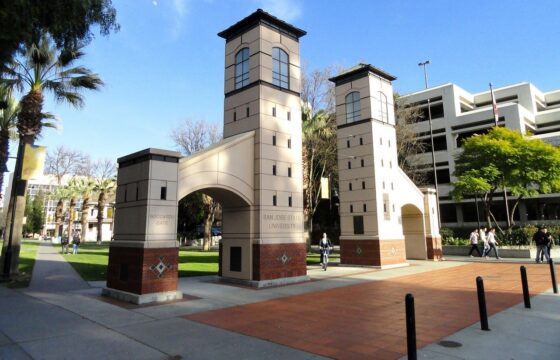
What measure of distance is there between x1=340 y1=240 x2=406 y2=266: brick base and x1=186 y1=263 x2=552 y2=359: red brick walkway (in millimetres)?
5871

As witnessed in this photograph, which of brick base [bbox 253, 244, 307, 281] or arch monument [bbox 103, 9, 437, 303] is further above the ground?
arch monument [bbox 103, 9, 437, 303]

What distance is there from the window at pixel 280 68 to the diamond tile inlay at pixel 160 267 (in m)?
8.50

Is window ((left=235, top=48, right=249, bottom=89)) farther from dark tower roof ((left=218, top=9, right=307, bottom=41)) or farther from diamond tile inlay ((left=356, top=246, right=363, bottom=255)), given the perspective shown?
diamond tile inlay ((left=356, top=246, right=363, bottom=255))

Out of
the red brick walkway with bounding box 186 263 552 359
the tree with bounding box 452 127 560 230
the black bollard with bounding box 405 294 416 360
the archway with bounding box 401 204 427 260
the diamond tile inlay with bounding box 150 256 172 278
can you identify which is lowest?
the red brick walkway with bounding box 186 263 552 359

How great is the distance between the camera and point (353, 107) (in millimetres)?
22297

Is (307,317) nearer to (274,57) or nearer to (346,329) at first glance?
(346,329)

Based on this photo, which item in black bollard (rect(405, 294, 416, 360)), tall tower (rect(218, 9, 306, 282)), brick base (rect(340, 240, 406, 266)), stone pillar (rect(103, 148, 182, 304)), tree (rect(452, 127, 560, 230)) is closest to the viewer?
black bollard (rect(405, 294, 416, 360))

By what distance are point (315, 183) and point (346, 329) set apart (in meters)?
26.9

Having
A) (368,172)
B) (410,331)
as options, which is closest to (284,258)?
(368,172)

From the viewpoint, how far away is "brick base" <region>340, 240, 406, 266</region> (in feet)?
66.0

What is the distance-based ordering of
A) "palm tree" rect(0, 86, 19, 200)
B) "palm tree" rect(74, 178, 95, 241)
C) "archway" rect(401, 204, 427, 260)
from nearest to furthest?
"palm tree" rect(0, 86, 19, 200)
"archway" rect(401, 204, 427, 260)
"palm tree" rect(74, 178, 95, 241)

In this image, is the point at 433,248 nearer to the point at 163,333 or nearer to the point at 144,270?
the point at 144,270

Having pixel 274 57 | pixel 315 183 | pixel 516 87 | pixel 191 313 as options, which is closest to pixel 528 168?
pixel 315 183

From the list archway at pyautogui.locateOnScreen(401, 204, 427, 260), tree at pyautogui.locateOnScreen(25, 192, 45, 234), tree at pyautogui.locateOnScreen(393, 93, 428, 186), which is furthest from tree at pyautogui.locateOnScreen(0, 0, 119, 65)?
tree at pyautogui.locateOnScreen(25, 192, 45, 234)
